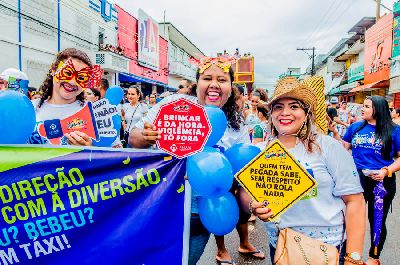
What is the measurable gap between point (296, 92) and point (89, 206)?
127 cm

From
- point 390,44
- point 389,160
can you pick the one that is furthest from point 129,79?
point 389,160

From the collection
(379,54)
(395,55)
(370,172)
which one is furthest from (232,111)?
(379,54)

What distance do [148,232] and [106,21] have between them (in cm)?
2116

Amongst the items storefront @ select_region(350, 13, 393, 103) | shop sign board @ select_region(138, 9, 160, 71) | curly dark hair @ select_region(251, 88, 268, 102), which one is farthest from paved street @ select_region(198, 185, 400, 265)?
shop sign board @ select_region(138, 9, 160, 71)

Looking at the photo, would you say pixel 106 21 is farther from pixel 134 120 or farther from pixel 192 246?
pixel 192 246

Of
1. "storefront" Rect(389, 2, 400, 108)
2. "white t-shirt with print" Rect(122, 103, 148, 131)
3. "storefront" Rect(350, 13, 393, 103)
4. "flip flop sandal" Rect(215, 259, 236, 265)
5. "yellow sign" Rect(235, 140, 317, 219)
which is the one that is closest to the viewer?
"yellow sign" Rect(235, 140, 317, 219)

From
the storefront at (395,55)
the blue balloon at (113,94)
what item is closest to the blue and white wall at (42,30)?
the blue balloon at (113,94)

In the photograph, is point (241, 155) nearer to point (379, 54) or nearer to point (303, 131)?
point (303, 131)

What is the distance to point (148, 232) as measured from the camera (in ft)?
6.33

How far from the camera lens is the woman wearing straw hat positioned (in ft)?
6.04

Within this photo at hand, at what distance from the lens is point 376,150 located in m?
3.85

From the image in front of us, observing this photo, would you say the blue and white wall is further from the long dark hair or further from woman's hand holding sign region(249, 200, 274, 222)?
woman's hand holding sign region(249, 200, 274, 222)

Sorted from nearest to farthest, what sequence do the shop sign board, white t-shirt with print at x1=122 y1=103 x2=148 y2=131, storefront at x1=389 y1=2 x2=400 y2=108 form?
1. white t-shirt with print at x1=122 y1=103 x2=148 y2=131
2. storefront at x1=389 y1=2 x2=400 y2=108
3. the shop sign board

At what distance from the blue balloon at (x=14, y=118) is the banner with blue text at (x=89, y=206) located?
0.24ft
